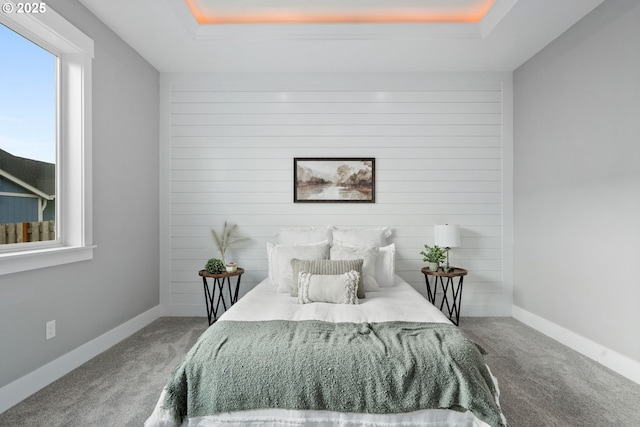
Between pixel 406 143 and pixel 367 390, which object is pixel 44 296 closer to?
pixel 367 390

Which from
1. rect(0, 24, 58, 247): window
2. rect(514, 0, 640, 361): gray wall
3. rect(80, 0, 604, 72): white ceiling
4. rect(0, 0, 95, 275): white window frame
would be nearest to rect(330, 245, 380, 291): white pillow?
rect(514, 0, 640, 361): gray wall

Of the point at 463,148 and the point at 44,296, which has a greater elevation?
the point at 463,148

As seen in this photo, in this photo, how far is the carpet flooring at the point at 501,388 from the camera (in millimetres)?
1952

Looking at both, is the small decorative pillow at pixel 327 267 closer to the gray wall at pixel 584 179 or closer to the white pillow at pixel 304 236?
the white pillow at pixel 304 236

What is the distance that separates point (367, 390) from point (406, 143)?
2.92m

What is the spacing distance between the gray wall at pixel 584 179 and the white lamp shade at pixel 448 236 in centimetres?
83

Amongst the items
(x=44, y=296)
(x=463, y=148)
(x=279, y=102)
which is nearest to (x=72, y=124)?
(x=44, y=296)

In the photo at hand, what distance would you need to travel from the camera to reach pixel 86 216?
2676mm

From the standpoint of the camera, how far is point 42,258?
2262 mm

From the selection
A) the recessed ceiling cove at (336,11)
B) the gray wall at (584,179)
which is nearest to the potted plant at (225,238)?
the recessed ceiling cove at (336,11)


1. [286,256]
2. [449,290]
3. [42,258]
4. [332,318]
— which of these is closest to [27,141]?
[42,258]

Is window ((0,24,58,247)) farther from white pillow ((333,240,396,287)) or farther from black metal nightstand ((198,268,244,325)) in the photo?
white pillow ((333,240,396,287))

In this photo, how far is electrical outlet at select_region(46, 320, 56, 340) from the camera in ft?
7.68

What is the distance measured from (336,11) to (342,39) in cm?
25
